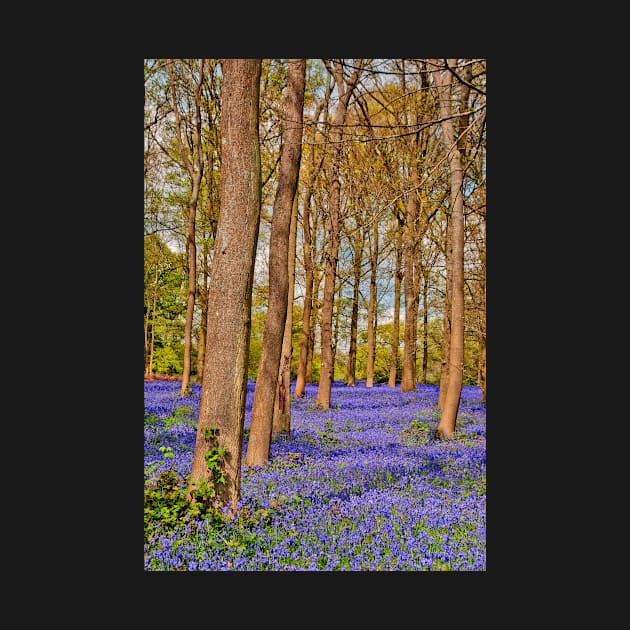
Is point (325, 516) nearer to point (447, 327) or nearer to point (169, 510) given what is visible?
Answer: point (169, 510)

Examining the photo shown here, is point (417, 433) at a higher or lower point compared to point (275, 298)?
lower

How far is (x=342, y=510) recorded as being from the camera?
4629 millimetres

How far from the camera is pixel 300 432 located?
8711 millimetres

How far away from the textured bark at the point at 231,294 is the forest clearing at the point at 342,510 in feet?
1.21

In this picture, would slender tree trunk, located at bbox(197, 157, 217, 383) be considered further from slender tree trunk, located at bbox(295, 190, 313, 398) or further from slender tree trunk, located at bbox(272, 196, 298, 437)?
slender tree trunk, located at bbox(272, 196, 298, 437)

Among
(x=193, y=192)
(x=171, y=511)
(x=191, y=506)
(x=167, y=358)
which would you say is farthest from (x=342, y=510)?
(x=167, y=358)

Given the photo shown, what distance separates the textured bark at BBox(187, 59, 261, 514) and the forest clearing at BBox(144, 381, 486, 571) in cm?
37

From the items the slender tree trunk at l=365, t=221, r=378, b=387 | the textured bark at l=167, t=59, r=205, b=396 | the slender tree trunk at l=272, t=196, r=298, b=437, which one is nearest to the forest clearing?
the slender tree trunk at l=272, t=196, r=298, b=437

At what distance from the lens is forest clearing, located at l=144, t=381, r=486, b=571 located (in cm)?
387

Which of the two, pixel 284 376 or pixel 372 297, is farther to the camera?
pixel 372 297

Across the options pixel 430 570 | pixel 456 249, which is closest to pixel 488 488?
pixel 430 570

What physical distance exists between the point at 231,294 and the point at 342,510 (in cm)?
224

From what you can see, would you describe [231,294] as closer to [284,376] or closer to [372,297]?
[284,376]

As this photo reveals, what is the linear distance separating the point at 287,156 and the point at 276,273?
1.60 metres
